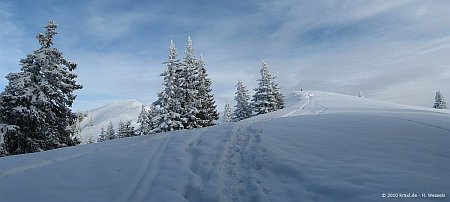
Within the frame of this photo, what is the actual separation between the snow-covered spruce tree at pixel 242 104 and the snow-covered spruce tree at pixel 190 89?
16.1 m

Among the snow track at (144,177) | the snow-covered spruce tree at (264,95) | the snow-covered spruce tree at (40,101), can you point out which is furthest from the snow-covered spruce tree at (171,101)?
the snow track at (144,177)

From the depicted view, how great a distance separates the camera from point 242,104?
54.3m

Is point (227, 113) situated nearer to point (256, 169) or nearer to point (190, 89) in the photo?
point (190, 89)

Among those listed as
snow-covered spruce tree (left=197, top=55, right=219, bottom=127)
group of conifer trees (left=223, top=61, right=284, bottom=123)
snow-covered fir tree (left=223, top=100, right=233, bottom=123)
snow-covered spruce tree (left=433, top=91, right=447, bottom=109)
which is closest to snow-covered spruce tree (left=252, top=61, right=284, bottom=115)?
group of conifer trees (left=223, top=61, right=284, bottom=123)

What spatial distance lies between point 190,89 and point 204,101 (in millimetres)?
3668

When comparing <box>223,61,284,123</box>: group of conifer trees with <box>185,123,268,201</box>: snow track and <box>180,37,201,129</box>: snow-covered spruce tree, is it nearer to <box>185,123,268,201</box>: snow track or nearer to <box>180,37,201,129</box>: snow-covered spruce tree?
<box>180,37,201,129</box>: snow-covered spruce tree

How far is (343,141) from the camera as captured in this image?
11.1 m

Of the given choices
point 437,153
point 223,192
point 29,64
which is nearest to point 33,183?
point 223,192

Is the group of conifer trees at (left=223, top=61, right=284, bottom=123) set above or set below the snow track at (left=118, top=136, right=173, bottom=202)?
above

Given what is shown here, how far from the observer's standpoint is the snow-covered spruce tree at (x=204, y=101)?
120ft

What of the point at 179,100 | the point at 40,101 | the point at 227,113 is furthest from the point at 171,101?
the point at 227,113

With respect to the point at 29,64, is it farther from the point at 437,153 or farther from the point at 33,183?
the point at 437,153

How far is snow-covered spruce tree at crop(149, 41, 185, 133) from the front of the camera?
31.7 m

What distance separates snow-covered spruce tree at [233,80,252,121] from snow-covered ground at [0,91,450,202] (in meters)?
40.8
